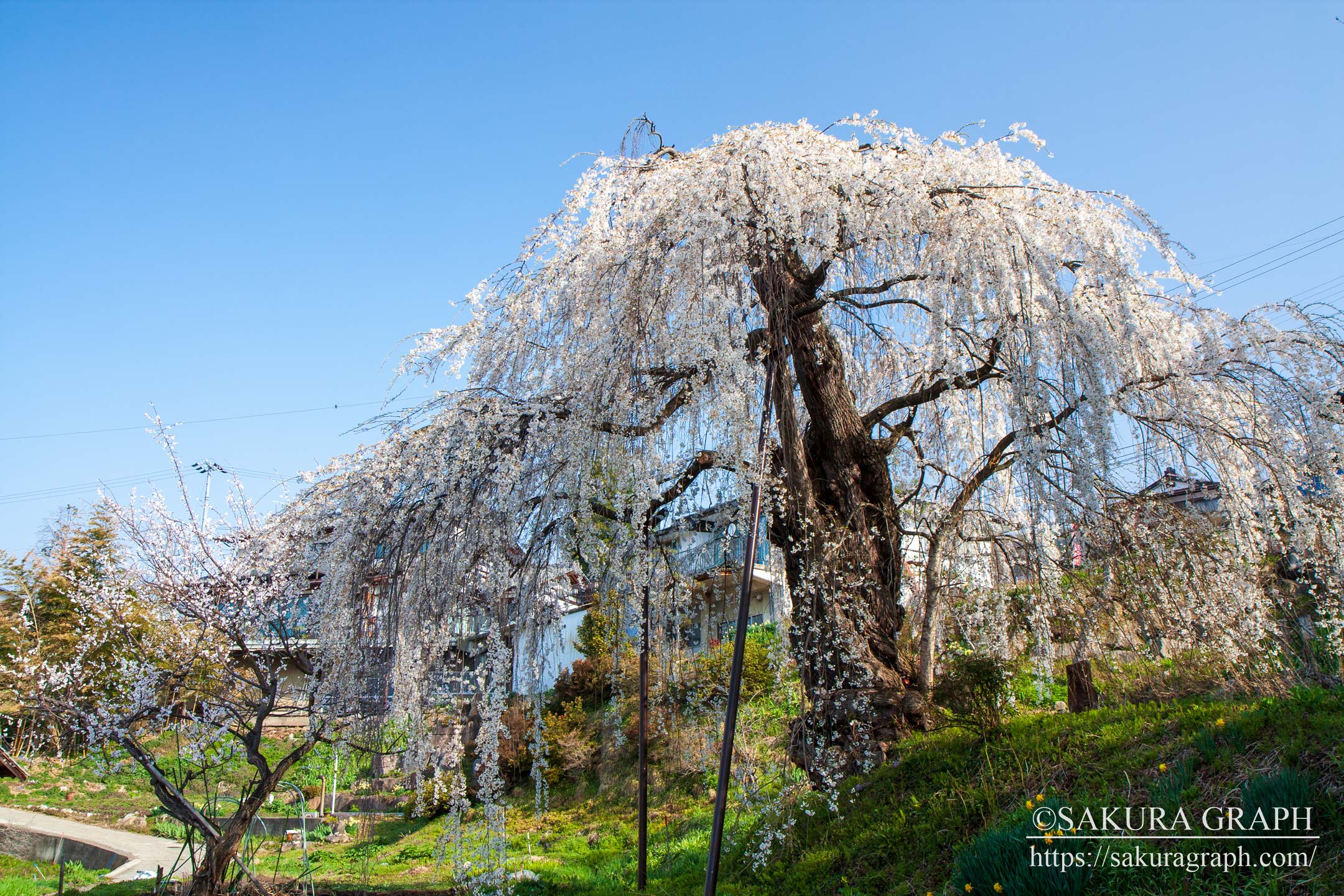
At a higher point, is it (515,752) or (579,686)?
(579,686)

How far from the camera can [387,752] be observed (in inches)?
246

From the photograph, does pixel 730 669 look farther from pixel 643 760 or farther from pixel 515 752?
pixel 515 752

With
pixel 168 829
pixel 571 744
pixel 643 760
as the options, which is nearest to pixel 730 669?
pixel 643 760

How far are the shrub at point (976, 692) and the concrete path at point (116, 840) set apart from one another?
885 cm

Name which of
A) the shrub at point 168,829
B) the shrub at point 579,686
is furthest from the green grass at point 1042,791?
the shrub at point 168,829

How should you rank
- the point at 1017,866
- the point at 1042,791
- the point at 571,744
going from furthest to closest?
the point at 571,744 → the point at 1042,791 → the point at 1017,866

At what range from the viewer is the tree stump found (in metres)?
5.00

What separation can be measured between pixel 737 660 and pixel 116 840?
12857 mm

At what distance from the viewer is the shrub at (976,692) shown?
4746 mm

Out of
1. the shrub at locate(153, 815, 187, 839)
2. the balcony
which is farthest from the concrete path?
the balcony

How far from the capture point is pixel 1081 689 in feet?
16.5

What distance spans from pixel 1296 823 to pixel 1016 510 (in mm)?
4517

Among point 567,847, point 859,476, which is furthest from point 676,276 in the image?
point 567,847

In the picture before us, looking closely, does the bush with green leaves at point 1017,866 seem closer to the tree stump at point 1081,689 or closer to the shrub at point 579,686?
the tree stump at point 1081,689
